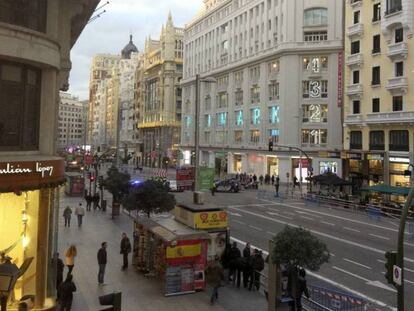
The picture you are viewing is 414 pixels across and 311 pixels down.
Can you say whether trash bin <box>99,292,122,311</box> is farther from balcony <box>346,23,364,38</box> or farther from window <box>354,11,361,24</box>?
window <box>354,11,361,24</box>

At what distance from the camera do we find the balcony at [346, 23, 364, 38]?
52156 millimetres

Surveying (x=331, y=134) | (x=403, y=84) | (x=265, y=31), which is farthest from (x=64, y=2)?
(x=265, y=31)

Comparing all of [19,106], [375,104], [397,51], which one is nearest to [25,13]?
[19,106]

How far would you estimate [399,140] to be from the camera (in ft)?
155

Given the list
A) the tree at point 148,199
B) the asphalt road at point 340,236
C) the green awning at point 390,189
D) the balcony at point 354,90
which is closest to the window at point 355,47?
the balcony at point 354,90

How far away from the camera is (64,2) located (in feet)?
A: 53.0

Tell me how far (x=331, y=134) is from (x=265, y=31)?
2037 centimetres

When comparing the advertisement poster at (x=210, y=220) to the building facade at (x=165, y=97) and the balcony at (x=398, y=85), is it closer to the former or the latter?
the balcony at (x=398, y=85)

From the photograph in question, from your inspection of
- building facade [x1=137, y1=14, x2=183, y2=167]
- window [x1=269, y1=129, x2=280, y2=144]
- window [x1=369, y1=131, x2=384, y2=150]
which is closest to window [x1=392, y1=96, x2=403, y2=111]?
window [x1=369, y1=131, x2=384, y2=150]

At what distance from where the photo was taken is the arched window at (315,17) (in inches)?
2724

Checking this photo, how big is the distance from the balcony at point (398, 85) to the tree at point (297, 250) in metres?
36.6

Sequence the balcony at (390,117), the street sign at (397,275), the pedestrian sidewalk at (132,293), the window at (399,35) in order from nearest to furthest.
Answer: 1. the street sign at (397,275)
2. the pedestrian sidewalk at (132,293)
3. the balcony at (390,117)
4. the window at (399,35)

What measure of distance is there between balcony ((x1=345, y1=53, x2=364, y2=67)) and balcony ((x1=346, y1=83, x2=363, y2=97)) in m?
2.20

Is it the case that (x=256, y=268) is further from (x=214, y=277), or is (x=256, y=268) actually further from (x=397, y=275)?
(x=397, y=275)
